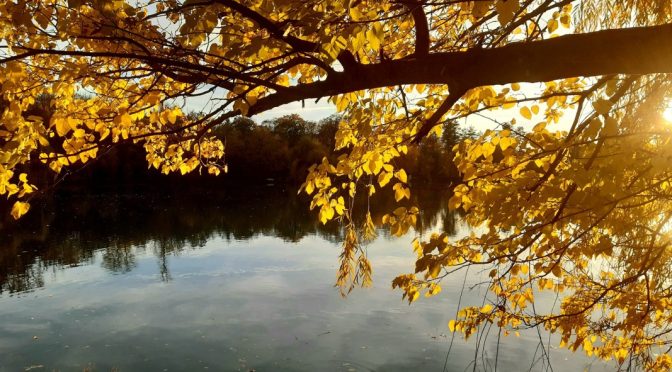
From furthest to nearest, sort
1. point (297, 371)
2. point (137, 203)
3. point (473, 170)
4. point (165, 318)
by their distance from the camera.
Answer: point (137, 203), point (165, 318), point (297, 371), point (473, 170)

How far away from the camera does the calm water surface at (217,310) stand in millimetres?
10242

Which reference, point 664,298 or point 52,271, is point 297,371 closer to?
point 664,298

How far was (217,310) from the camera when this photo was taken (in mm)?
13492

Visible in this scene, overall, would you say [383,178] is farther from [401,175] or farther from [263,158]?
[263,158]

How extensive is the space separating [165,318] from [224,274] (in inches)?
184

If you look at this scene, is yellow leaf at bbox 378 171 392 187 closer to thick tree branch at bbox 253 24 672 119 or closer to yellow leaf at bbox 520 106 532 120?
yellow leaf at bbox 520 106 532 120


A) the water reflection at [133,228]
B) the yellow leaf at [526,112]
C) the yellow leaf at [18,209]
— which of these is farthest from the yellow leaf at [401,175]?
the water reflection at [133,228]

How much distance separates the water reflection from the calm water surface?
140 millimetres

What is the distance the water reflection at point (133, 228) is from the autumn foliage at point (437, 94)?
9.32 m

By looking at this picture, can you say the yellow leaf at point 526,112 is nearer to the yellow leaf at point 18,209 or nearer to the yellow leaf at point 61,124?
the yellow leaf at point 61,124

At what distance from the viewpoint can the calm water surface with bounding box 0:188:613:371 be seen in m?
10.2

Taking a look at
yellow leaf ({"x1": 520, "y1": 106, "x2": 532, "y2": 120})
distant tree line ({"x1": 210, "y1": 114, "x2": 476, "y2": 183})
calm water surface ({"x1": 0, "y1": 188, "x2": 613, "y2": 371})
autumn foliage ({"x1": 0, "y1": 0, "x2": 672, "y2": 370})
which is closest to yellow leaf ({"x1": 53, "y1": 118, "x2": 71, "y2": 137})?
autumn foliage ({"x1": 0, "y1": 0, "x2": 672, "y2": 370})

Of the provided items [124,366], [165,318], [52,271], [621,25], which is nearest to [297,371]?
[124,366]

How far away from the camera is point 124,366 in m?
9.88
